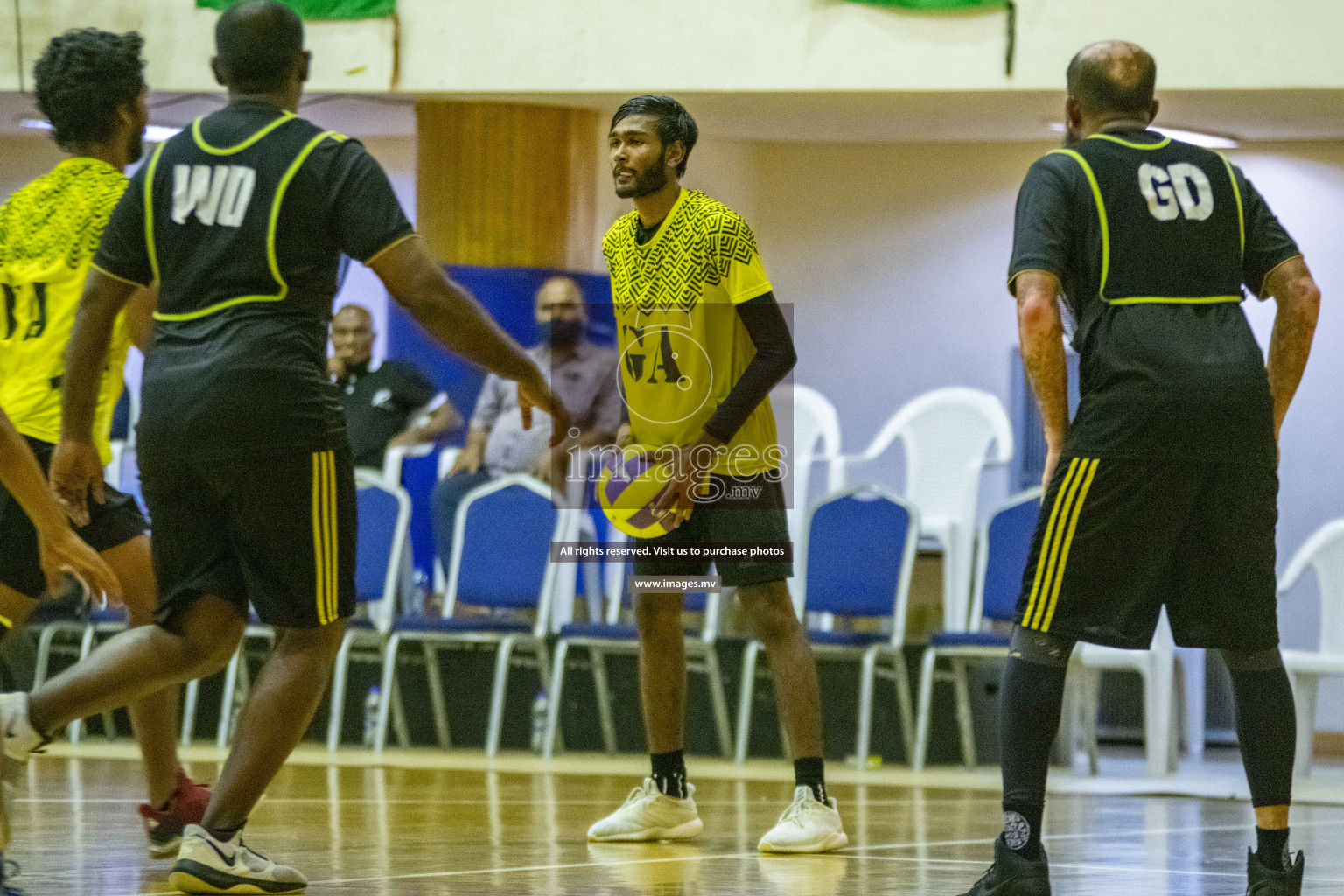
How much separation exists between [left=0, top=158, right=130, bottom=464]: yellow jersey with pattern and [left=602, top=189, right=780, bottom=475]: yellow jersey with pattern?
1.30m

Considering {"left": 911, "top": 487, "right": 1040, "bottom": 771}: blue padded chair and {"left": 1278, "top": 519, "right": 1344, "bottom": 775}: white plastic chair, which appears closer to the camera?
{"left": 1278, "top": 519, "right": 1344, "bottom": 775}: white plastic chair

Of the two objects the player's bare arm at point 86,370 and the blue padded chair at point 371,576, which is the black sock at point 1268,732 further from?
the blue padded chair at point 371,576

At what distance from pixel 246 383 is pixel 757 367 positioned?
1.45 m

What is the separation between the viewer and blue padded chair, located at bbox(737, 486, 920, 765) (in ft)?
24.5

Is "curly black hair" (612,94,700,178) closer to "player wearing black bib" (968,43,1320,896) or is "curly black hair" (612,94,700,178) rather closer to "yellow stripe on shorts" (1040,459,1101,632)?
"player wearing black bib" (968,43,1320,896)

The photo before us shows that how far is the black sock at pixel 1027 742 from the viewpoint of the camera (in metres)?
3.29

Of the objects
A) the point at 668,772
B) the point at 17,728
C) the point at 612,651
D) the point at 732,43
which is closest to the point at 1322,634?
the point at 612,651

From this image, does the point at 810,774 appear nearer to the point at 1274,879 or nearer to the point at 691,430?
the point at 691,430

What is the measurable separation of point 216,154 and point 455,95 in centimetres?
507

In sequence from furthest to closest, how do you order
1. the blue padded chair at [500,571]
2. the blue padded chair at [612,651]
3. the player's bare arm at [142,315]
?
the blue padded chair at [500,571], the blue padded chair at [612,651], the player's bare arm at [142,315]

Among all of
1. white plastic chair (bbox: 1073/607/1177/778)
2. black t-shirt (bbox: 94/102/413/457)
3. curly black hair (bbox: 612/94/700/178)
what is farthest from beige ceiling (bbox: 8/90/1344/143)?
black t-shirt (bbox: 94/102/413/457)

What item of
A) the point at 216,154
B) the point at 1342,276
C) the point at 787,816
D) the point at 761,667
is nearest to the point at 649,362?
the point at 787,816

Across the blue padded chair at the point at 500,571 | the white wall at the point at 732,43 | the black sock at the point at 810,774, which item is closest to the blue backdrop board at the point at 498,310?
the blue padded chair at the point at 500,571

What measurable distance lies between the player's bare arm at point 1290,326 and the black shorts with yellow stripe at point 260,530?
1.77m
